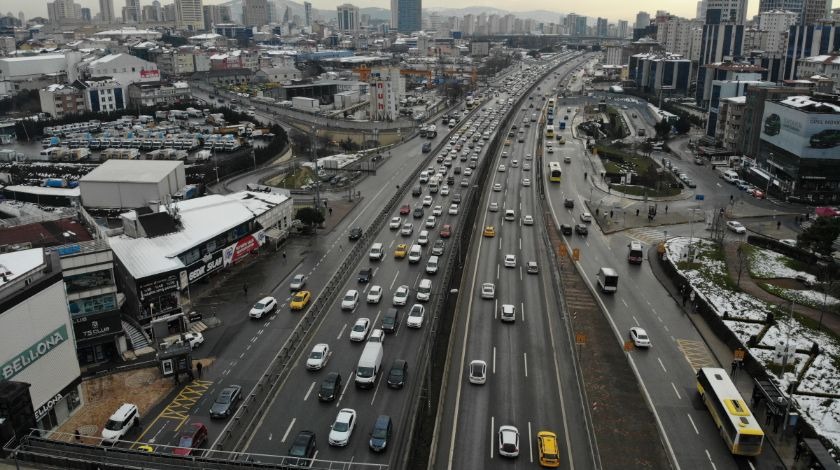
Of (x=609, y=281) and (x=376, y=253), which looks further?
(x=376, y=253)

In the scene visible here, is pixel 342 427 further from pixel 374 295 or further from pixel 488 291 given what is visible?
pixel 488 291

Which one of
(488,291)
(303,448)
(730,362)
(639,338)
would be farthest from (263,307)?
(730,362)

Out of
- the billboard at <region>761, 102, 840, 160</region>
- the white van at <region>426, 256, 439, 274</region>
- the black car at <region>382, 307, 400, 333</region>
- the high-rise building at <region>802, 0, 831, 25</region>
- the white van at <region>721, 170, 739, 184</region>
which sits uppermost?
the high-rise building at <region>802, 0, 831, 25</region>

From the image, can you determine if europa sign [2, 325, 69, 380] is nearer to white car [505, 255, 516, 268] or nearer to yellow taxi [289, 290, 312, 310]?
yellow taxi [289, 290, 312, 310]

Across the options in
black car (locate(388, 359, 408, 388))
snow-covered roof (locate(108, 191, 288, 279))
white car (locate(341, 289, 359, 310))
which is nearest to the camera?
black car (locate(388, 359, 408, 388))

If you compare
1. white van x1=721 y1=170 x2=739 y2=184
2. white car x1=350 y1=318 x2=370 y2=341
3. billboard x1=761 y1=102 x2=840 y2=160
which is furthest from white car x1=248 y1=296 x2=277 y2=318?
white van x1=721 y1=170 x2=739 y2=184
